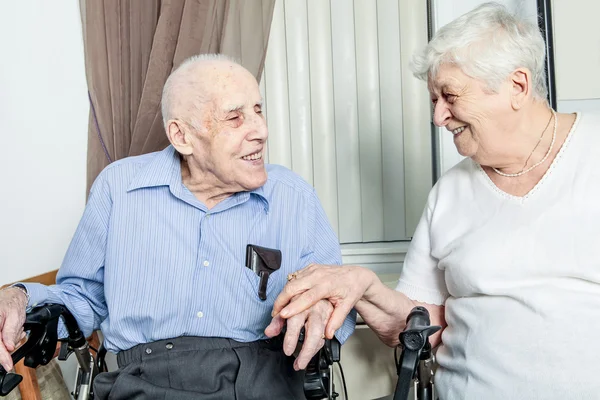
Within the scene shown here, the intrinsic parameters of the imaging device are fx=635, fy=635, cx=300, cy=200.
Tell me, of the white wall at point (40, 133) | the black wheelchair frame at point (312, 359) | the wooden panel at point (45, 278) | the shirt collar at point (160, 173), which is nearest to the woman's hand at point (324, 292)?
the black wheelchair frame at point (312, 359)

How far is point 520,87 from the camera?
4.88 ft

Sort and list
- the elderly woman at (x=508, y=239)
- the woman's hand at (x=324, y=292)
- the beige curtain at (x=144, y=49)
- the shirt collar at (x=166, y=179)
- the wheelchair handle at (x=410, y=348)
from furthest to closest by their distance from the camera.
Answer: the beige curtain at (x=144, y=49)
the shirt collar at (x=166, y=179)
the elderly woman at (x=508, y=239)
the woman's hand at (x=324, y=292)
the wheelchair handle at (x=410, y=348)

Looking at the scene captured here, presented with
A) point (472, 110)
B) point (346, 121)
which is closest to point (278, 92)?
point (346, 121)

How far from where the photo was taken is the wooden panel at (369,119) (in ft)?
8.47

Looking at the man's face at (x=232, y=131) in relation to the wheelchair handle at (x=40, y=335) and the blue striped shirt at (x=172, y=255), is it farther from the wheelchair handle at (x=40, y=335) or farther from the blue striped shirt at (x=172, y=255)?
the wheelchair handle at (x=40, y=335)

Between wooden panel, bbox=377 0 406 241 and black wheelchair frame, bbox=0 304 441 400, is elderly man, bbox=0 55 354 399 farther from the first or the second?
wooden panel, bbox=377 0 406 241

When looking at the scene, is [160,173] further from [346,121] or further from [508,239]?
[346,121]

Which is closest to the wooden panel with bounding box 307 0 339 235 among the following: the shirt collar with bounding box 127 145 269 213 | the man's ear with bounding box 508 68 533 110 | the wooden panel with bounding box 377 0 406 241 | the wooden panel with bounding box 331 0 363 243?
the wooden panel with bounding box 331 0 363 243

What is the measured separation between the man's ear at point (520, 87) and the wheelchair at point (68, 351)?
71 centimetres

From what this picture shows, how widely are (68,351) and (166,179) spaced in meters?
0.49

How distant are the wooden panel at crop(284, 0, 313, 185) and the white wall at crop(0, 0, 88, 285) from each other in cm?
84

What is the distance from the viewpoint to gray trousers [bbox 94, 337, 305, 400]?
4.90 feet

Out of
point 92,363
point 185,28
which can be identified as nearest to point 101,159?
point 185,28

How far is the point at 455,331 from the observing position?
161 centimetres
